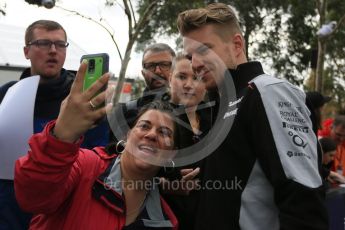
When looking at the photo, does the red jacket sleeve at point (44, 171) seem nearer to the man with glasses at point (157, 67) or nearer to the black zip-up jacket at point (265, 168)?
the black zip-up jacket at point (265, 168)

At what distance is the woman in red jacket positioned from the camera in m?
1.55

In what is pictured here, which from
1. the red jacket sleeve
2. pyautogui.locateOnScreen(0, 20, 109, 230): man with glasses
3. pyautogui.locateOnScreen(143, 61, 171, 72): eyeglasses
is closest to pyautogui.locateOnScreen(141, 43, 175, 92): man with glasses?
pyautogui.locateOnScreen(143, 61, 171, 72): eyeglasses

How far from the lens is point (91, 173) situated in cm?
208

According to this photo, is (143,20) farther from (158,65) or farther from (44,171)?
(44,171)

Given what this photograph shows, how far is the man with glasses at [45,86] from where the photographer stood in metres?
2.66

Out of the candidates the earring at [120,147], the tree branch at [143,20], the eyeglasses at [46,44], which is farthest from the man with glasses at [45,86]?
the tree branch at [143,20]

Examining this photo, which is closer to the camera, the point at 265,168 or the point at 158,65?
the point at 265,168

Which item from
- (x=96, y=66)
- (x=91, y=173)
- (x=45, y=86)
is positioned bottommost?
(x=91, y=173)

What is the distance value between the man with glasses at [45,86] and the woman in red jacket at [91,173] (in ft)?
1.88

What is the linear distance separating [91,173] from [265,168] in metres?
0.74

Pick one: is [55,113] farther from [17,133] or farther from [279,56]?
[279,56]

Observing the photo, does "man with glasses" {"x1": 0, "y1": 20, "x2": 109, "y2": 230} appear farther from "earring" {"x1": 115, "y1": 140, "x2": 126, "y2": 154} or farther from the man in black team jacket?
the man in black team jacket

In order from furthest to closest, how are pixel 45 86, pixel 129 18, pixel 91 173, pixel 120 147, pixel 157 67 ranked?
pixel 129 18
pixel 157 67
pixel 45 86
pixel 120 147
pixel 91 173

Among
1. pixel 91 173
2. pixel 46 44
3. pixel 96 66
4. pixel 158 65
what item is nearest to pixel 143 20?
pixel 158 65
